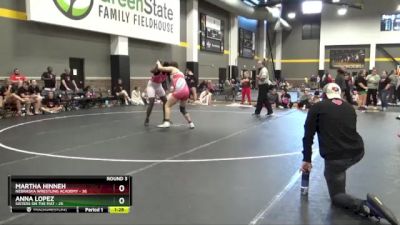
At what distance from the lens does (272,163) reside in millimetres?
6062

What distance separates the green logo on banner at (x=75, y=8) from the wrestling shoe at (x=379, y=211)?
13.7 metres

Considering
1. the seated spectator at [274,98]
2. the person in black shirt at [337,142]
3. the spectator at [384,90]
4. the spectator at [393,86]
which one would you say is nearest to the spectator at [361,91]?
the spectator at [384,90]

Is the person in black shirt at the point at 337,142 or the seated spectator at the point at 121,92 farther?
the seated spectator at the point at 121,92

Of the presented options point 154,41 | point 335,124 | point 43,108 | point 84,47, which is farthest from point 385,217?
point 154,41

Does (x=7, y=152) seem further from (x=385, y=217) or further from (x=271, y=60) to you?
(x=271, y=60)

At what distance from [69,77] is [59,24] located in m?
2.00

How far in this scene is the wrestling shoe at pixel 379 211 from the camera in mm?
3473

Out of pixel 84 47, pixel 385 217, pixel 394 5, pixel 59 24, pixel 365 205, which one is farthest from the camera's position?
pixel 394 5

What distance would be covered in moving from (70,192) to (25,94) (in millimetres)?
11009

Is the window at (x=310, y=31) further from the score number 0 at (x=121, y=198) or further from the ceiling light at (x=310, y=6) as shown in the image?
the score number 0 at (x=121, y=198)

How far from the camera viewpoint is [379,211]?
357cm

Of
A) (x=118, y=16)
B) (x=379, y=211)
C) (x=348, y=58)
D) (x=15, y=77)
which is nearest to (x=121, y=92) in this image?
(x=118, y=16)

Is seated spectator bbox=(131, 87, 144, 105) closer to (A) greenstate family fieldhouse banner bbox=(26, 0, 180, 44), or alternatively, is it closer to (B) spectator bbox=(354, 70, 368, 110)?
(A) greenstate family fieldhouse banner bbox=(26, 0, 180, 44)

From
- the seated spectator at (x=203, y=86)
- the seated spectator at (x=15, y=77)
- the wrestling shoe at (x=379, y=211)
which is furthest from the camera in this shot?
the seated spectator at (x=203, y=86)
